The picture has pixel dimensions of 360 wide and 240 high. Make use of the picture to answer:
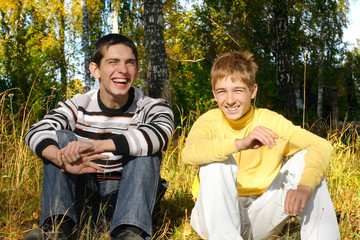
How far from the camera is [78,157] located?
2299mm

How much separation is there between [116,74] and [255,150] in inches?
39.6

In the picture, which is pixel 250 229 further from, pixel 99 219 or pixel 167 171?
pixel 167 171

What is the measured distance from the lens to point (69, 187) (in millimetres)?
2438

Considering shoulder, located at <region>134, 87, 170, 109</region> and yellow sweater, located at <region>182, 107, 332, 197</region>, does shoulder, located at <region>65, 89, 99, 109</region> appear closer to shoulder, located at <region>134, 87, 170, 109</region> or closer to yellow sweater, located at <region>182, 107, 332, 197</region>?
shoulder, located at <region>134, 87, 170, 109</region>

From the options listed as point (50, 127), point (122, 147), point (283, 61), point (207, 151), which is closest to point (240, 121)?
point (207, 151)

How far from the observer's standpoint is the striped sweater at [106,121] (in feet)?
8.34

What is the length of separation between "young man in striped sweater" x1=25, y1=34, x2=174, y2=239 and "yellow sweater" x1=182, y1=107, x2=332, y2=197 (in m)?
0.25

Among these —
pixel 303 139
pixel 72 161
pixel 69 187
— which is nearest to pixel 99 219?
pixel 69 187

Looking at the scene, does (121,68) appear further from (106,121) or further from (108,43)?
(106,121)

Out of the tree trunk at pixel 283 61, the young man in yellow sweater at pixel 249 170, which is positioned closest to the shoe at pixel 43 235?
the young man in yellow sweater at pixel 249 170

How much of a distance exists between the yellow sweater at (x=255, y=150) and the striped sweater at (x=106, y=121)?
24 centimetres

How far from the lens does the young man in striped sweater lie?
2.36m

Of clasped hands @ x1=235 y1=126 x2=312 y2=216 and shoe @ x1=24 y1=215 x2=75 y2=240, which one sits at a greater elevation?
clasped hands @ x1=235 y1=126 x2=312 y2=216

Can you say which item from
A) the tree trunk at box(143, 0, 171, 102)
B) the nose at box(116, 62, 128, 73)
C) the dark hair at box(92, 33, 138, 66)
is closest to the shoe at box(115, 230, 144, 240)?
the nose at box(116, 62, 128, 73)
